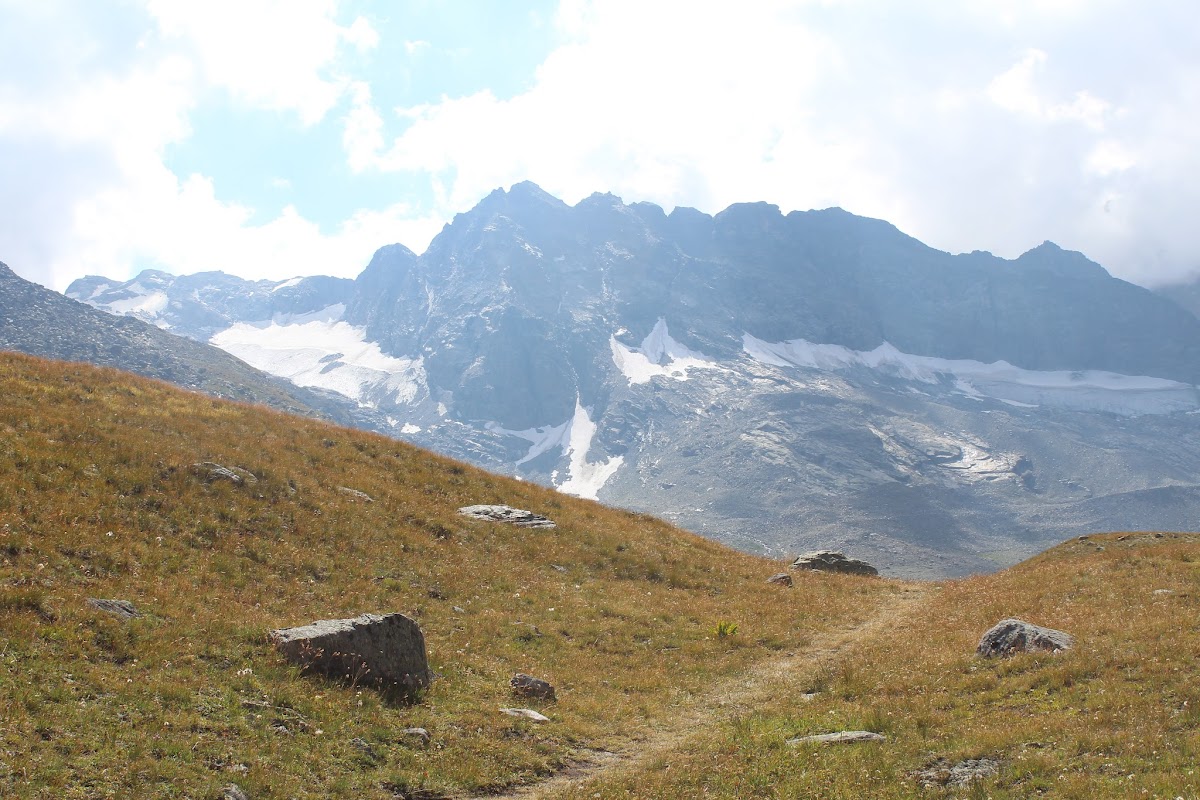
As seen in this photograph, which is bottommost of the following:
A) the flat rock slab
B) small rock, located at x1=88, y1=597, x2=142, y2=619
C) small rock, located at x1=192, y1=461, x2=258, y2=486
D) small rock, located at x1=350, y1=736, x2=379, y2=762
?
small rock, located at x1=350, y1=736, x2=379, y2=762

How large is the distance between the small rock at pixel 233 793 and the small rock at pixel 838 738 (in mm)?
10230

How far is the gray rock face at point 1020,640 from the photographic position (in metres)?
18.9

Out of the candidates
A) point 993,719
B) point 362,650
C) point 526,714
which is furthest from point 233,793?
point 993,719

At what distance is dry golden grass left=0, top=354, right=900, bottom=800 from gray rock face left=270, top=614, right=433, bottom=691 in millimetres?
481

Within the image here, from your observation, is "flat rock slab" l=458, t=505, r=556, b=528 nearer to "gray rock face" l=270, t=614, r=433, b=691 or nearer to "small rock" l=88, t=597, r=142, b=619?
"gray rock face" l=270, t=614, r=433, b=691

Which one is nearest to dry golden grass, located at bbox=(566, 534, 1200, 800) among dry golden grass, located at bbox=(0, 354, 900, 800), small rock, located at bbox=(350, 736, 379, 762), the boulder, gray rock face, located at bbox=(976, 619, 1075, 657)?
gray rock face, located at bbox=(976, 619, 1075, 657)

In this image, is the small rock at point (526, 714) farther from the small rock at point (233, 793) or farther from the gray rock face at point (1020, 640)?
the gray rock face at point (1020, 640)

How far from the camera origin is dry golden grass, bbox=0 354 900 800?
12.7 m

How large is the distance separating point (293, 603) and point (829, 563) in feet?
110

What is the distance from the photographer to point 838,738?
48.8 ft

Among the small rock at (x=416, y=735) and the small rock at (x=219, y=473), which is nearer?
the small rock at (x=416, y=735)

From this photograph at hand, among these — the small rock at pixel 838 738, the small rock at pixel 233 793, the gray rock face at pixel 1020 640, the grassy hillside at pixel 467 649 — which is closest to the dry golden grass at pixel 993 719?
the grassy hillside at pixel 467 649

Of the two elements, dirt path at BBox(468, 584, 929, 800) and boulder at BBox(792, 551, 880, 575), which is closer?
dirt path at BBox(468, 584, 929, 800)

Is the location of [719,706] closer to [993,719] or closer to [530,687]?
[530,687]
